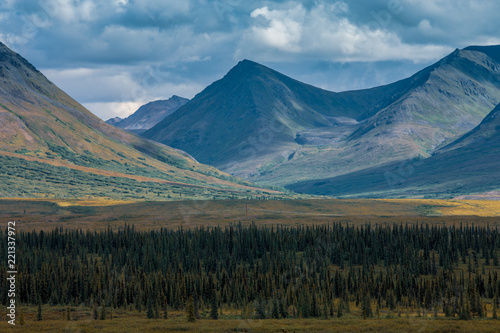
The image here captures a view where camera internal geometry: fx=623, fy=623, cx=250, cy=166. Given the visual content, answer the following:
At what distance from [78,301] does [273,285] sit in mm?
35294

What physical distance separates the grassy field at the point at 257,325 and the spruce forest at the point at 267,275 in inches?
176

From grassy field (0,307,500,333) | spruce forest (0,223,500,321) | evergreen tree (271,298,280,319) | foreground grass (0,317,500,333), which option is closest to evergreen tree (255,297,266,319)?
spruce forest (0,223,500,321)

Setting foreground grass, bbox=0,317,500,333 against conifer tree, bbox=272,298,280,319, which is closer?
foreground grass, bbox=0,317,500,333

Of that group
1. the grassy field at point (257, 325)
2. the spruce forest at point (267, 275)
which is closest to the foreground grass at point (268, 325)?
A: the grassy field at point (257, 325)

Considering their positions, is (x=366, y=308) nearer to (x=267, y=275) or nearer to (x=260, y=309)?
(x=260, y=309)

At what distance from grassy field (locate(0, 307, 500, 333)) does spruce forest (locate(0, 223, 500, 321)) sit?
4.48m

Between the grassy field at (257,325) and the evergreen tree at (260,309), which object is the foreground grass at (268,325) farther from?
the evergreen tree at (260,309)

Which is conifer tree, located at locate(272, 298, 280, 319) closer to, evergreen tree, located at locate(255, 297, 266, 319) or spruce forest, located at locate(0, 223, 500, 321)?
spruce forest, located at locate(0, 223, 500, 321)

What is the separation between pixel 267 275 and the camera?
392ft

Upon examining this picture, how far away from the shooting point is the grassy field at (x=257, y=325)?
79312mm

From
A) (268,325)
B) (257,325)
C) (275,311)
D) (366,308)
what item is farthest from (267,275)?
(268,325)

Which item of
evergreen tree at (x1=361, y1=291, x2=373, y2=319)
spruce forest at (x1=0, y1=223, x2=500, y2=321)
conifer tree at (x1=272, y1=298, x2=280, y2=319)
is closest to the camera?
evergreen tree at (x1=361, y1=291, x2=373, y2=319)

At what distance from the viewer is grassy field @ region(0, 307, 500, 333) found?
260 ft

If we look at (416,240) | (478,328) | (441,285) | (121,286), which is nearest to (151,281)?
(121,286)
